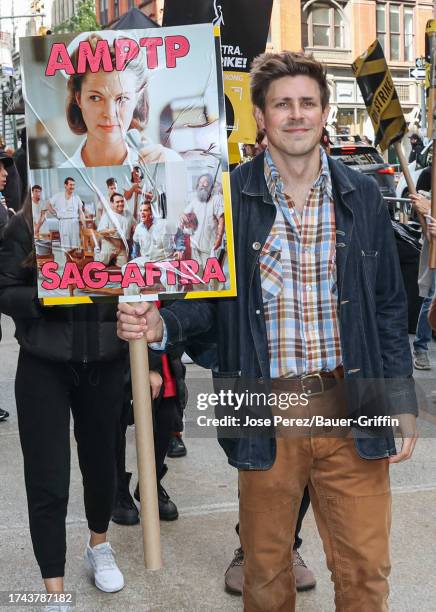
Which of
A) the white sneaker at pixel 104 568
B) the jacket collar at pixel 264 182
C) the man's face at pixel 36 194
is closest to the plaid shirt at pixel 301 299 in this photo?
the jacket collar at pixel 264 182

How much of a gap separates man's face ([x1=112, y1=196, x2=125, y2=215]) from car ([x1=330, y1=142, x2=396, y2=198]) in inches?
587

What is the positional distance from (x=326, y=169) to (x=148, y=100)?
651mm

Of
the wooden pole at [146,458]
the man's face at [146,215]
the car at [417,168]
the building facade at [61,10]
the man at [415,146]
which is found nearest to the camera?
the wooden pole at [146,458]

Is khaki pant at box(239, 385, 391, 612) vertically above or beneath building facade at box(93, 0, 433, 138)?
beneath

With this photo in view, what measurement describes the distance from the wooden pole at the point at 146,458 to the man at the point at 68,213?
0.39m

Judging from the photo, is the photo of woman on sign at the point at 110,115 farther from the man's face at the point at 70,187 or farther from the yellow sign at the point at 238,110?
the yellow sign at the point at 238,110

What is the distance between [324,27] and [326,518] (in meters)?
42.1

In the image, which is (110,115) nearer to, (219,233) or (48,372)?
(219,233)

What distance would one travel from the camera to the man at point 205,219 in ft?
8.20

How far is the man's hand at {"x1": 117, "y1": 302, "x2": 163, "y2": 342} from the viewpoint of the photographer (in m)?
2.51

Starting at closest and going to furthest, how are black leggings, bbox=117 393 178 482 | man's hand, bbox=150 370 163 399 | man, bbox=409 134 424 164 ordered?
man's hand, bbox=150 370 163 399 → black leggings, bbox=117 393 178 482 → man, bbox=409 134 424 164

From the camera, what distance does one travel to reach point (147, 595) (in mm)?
3602

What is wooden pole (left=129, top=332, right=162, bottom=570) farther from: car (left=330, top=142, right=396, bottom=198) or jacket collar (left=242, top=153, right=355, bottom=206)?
car (left=330, top=142, right=396, bottom=198)

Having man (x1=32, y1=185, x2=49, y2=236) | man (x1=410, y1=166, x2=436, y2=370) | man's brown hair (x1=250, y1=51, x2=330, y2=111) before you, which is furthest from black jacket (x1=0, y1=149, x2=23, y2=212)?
man (x1=32, y1=185, x2=49, y2=236)
